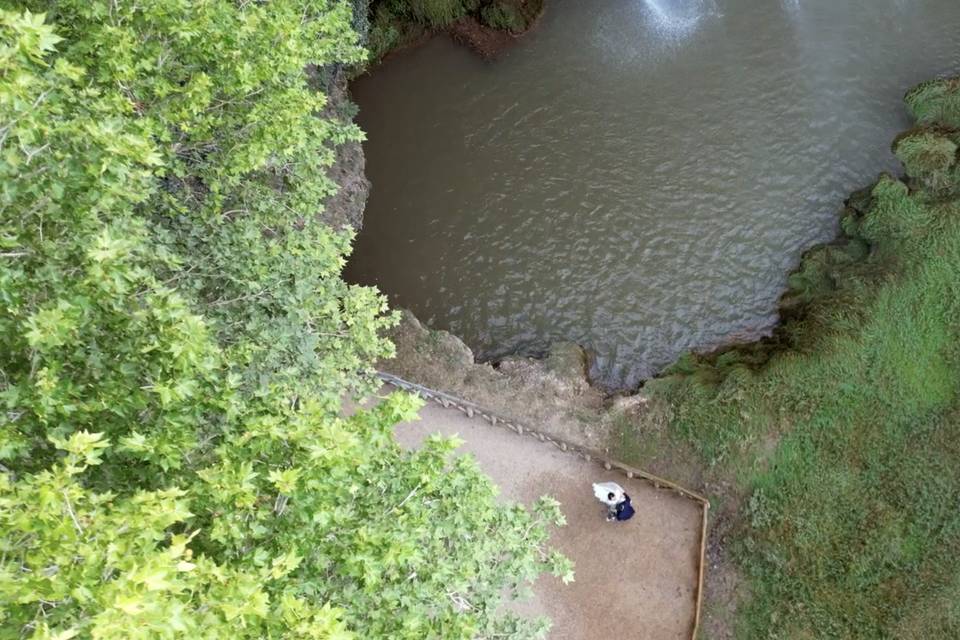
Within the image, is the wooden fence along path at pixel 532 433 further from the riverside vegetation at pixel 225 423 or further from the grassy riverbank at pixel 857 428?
the riverside vegetation at pixel 225 423

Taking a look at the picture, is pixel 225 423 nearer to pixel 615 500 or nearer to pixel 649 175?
pixel 615 500

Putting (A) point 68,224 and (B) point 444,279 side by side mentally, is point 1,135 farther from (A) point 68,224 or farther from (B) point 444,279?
(B) point 444,279

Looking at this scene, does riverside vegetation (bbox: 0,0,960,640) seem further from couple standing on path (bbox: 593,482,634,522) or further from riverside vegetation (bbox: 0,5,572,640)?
couple standing on path (bbox: 593,482,634,522)

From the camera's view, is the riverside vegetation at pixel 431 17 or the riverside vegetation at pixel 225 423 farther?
the riverside vegetation at pixel 431 17

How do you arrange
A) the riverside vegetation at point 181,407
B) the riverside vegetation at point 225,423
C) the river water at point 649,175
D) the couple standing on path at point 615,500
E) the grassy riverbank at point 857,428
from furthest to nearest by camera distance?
the river water at point 649,175 < the couple standing on path at point 615,500 < the grassy riverbank at point 857,428 < the riverside vegetation at point 225,423 < the riverside vegetation at point 181,407

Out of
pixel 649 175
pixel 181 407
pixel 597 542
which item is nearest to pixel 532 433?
pixel 597 542

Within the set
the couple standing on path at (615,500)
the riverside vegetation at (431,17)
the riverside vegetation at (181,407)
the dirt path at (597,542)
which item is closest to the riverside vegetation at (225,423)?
the riverside vegetation at (181,407)
